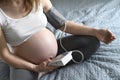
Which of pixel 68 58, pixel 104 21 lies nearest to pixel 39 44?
pixel 68 58

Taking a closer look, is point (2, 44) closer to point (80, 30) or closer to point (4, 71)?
point (4, 71)

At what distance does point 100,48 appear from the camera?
1.43 meters

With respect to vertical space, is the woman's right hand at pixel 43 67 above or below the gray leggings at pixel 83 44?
above

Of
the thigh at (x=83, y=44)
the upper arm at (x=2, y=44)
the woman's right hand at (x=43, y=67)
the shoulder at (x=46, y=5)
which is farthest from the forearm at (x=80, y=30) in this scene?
the upper arm at (x=2, y=44)

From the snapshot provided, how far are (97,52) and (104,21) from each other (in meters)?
0.40

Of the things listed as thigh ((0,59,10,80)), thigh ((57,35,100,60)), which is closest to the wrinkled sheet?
thigh ((57,35,100,60))

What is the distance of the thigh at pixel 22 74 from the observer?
1.16 meters

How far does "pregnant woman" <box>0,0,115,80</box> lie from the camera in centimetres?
119

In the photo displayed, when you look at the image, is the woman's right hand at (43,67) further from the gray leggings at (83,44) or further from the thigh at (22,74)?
the gray leggings at (83,44)

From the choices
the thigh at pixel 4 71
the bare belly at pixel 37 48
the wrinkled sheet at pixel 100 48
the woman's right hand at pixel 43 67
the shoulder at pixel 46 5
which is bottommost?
the wrinkled sheet at pixel 100 48

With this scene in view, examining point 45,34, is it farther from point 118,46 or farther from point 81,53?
point 118,46

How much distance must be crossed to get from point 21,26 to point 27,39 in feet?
0.24

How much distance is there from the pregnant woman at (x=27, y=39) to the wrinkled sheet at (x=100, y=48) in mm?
61

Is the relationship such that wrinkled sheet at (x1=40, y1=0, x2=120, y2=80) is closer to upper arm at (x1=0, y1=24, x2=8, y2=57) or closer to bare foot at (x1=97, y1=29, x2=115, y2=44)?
bare foot at (x1=97, y1=29, x2=115, y2=44)
